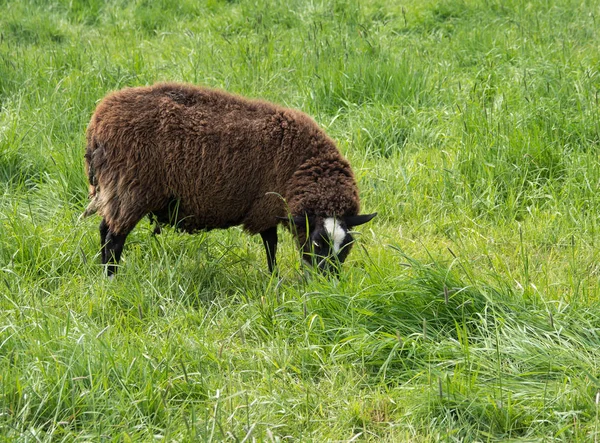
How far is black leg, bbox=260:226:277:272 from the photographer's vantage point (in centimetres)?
532

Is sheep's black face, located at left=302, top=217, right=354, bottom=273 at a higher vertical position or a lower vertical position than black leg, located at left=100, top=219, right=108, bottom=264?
higher

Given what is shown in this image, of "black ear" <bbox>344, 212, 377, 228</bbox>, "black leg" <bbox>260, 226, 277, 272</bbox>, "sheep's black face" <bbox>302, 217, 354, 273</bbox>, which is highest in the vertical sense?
"black ear" <bbox>344, 212, 377, 228</bbox>

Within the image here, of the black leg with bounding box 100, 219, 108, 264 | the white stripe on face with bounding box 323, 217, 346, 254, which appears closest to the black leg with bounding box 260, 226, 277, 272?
the white stripe on face with bounding box 323, 217, 346, 254

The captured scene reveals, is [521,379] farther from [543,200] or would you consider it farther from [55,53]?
[55,53]

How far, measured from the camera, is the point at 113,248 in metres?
5.14

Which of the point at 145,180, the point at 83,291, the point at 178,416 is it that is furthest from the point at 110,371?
the point at 145,180

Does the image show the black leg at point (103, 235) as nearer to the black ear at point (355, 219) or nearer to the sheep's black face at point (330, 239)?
the sheep's black face at point (330, 239)

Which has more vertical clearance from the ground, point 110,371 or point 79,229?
point 110,371

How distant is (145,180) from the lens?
4.94 meters

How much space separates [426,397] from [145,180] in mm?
2329

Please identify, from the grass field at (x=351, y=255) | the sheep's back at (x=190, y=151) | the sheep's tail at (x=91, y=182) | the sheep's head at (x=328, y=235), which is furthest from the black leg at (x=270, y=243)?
the sheep's tail at (x=91, y=182)

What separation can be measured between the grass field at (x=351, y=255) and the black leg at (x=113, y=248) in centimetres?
10

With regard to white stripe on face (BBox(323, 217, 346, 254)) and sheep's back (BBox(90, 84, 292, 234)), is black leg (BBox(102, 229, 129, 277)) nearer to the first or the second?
sheep's back (BBox(90, 84, 292, 234))

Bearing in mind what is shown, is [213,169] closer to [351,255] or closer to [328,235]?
[328,235]
